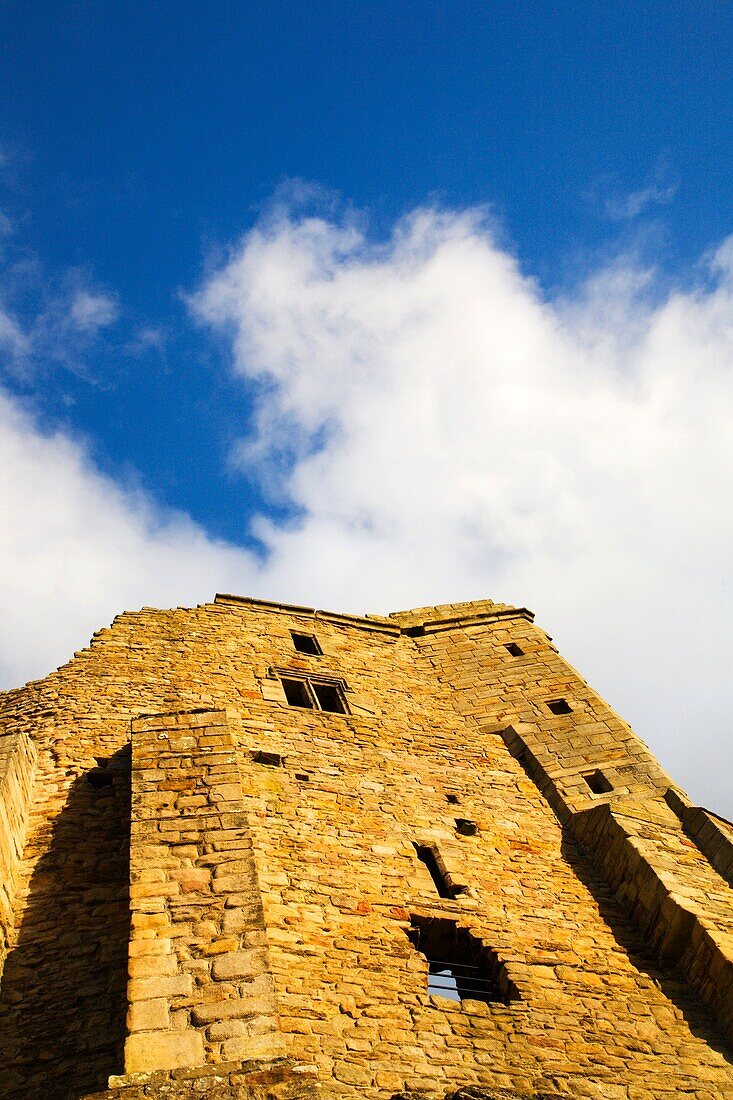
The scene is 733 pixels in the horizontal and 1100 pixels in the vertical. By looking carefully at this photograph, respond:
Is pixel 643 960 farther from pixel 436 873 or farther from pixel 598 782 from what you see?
pixel 598 782

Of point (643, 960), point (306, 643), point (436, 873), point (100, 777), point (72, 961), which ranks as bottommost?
point (643, 960)

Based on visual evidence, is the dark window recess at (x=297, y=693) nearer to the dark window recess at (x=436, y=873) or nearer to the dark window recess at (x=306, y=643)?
the dark window recess at (x=306, y=643)

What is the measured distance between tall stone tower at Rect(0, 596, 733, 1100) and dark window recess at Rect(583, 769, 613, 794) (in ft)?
0.24

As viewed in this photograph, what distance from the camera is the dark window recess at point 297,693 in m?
13.8

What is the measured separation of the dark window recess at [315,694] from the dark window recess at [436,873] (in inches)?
129

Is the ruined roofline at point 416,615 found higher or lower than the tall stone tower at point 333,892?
higher

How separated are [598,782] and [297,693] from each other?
4402mm

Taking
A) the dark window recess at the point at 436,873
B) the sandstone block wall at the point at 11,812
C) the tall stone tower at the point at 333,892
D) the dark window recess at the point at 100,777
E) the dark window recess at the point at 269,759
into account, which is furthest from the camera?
the dark window recess at the point at 269,759

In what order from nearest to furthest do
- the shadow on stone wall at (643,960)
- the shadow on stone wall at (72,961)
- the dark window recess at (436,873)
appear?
1. the shadow on stone wall at (72,961)
2. the shadow on stone wall at (643,960)
3. the dark window recess at (436,873)

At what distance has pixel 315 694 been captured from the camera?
46.4 feet

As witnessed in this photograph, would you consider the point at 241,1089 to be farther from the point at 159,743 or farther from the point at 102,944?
the point at 159,743

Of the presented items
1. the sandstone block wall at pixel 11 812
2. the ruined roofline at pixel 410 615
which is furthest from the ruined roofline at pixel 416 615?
the sandstone block wall at pixel 11 812

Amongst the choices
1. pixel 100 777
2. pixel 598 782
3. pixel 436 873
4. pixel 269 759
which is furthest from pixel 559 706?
pixel 100 777

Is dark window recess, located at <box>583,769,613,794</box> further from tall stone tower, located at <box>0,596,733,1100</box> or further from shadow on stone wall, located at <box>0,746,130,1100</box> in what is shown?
shadow on stone wall, located at <box>0,746,130,1100</box>
